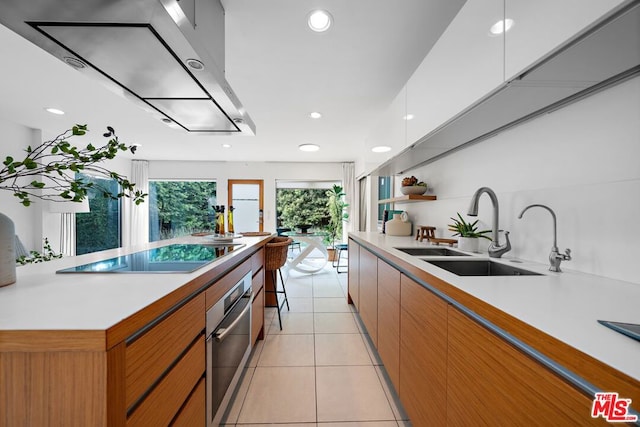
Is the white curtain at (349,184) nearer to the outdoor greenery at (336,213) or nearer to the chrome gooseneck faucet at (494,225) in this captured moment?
the outdoor greenery at (336,213)

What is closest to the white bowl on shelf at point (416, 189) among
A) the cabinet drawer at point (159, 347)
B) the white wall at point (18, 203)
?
the cabinet drawer at point (159, 347)

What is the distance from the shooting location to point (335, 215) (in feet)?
22.7

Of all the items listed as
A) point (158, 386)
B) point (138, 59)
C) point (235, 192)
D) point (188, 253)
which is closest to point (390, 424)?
point (158, 386)

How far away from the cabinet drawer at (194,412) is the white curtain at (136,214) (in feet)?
21.8

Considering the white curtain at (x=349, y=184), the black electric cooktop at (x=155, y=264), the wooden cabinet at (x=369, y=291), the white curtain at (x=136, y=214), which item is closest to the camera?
the black electric cooktop at (x=155, y=264)

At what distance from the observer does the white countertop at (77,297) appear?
54 cm

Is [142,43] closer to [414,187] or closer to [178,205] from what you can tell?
[414,187]

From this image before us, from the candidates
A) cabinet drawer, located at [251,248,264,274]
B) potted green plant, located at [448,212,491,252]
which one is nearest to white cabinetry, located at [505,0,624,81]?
potted green plant, located at [448,212,491,252]

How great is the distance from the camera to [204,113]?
180 centimetres

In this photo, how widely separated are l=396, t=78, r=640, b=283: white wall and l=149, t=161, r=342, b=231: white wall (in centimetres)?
528

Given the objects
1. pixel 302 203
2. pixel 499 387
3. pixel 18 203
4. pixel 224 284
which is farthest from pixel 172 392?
pixel 302 203

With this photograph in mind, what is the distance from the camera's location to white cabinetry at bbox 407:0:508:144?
1010 mm

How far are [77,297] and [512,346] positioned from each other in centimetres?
111

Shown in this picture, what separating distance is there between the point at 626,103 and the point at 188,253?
1984 millimetres
